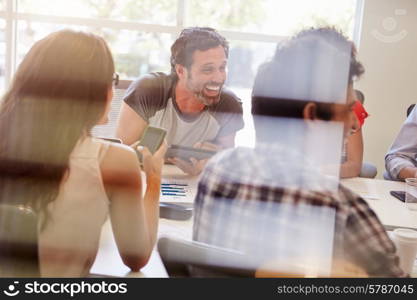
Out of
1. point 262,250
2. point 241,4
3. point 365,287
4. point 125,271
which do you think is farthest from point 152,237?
point 241,4

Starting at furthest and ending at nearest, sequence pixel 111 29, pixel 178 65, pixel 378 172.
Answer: pixel 178 65
pixel 378 172
pixel 111 29

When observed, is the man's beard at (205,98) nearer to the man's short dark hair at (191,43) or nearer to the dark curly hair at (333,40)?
the man's short dark hair at (191,43)

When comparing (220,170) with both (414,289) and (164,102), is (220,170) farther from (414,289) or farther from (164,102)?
(164,102)

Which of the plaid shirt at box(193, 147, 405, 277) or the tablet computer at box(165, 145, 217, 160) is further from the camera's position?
the tablet computer at box(165, 145, 217, 160)

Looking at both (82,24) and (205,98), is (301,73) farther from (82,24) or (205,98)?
(205,98)

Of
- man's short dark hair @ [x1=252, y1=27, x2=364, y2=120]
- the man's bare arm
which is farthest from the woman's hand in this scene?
man's short dark hair @ [x1=252, y1=27, x2=364, y2=120]

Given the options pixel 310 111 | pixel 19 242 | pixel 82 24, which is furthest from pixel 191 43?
pixel 19 242

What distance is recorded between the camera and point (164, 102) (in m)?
1.34

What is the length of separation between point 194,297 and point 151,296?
0.07 m

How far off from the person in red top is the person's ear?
0.09m

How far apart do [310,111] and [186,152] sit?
390 millimetres

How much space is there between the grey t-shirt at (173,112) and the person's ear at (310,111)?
0.20m

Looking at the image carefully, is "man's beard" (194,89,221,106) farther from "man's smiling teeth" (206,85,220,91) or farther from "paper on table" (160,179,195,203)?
"paper on table" (160,179,195,203)

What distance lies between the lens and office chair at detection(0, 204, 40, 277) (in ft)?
2.55
